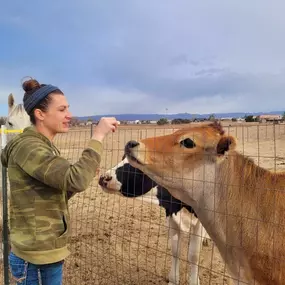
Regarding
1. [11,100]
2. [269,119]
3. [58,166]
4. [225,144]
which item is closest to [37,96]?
[58,166]

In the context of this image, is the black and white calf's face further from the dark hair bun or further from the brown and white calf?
the dark hair bun

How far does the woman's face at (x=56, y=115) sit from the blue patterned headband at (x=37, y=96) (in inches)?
2.1

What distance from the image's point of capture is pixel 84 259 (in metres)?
6.36

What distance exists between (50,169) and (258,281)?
2.02 m

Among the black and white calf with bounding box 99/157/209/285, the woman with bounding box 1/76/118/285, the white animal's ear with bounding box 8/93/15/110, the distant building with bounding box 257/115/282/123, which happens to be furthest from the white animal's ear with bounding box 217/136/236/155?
the white animal's ear with bounding box 8/93/15/110

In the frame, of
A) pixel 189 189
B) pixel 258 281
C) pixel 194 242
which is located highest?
pixel 189 189

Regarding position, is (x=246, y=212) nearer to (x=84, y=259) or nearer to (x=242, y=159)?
(x=242, y=159)

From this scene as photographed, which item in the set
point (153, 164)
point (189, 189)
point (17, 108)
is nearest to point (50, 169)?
point (153, 164)

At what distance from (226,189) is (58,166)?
1808 mm

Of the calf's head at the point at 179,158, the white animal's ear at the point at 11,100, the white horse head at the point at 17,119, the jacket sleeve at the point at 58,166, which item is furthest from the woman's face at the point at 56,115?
the white animal's ear at the point at 11,100

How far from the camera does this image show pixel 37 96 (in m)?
2.47

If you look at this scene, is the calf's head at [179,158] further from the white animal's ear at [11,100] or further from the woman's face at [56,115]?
the white animal's ear at [11,100]

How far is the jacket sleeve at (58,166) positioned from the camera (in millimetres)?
2205

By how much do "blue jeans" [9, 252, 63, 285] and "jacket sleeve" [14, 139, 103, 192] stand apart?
0.64 meters
